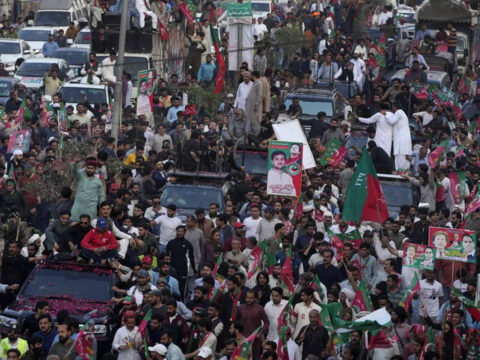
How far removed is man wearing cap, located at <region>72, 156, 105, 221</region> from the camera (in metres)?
21.3

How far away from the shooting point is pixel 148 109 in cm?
2995

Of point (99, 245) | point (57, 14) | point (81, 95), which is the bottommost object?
point (57, 14)

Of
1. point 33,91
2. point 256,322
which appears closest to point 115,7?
point 33,91

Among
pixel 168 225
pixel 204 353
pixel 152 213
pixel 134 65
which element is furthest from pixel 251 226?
pixel 134 65

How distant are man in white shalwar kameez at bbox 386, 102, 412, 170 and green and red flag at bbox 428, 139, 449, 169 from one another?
52 cm

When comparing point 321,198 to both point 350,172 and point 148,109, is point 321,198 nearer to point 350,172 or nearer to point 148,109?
point 350,172

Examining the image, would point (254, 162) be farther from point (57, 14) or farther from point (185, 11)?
point (57, 14)

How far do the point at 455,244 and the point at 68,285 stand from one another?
4.73 meters

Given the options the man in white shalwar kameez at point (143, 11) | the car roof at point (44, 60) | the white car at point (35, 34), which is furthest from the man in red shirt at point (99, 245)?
the white car at point (35, 34)

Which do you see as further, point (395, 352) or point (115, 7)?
point (115, 7)

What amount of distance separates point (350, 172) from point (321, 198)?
218 centimetres

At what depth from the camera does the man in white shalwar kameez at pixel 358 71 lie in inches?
1399

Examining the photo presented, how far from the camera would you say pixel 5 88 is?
33.2 meters

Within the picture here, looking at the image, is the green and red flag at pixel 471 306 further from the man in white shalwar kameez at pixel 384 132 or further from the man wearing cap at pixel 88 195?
the man in white shalwar kameez at pixel 384 132
